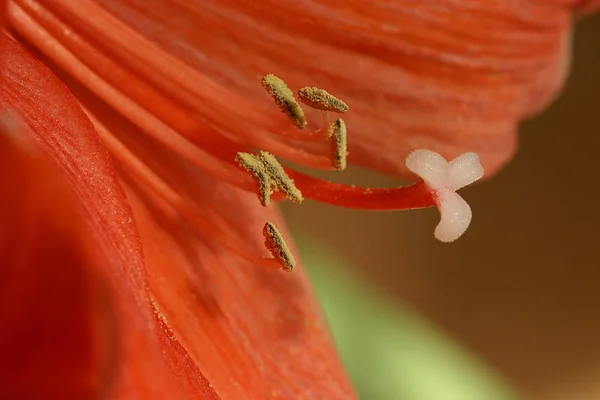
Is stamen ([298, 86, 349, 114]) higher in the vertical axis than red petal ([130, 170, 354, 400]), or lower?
higher

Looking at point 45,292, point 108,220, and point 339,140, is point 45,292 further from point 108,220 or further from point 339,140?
point 339,140

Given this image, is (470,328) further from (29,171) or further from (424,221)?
(29,171)

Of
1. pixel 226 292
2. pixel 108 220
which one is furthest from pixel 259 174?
pixel 108 220

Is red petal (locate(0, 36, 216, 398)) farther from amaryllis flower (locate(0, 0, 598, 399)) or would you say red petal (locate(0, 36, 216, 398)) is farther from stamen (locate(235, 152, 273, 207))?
stamen (locate(235, 152, 273, 207))

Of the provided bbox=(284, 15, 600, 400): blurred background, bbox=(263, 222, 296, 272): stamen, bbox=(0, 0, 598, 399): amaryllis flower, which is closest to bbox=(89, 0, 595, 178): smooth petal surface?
bbox=(0, 0, 598, 399): amaryllis flower

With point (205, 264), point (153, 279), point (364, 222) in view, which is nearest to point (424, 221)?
point (364, 222)

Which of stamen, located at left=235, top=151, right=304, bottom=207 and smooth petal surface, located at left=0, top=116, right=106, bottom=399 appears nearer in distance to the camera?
smooth petal surface, located at left=0, top=116, right=106, bottom=399
